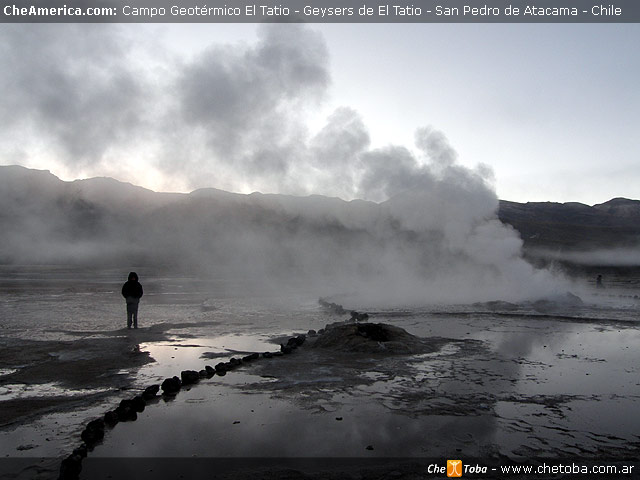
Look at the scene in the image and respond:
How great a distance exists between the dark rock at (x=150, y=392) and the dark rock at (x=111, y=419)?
92 cm

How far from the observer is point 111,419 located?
6121 millimetres

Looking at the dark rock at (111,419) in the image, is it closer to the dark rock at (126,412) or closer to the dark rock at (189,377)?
the dark rock at (126,412)

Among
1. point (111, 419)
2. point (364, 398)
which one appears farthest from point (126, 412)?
point (364, 398)

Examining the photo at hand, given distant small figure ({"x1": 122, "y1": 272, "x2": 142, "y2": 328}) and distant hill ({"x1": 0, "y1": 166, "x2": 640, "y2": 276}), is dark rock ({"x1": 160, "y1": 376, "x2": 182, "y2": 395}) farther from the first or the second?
distant hill ({"x1": 0, "y1": 166, "x2": 640, "y2": 276})

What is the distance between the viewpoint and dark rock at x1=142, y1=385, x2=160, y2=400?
7200mm

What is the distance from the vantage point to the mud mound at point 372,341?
10.7m

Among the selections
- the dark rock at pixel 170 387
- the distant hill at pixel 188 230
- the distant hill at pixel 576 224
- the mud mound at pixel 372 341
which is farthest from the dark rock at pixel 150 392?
the distant hill at pixel 576 224

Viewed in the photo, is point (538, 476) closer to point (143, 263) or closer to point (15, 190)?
point (143, 263)

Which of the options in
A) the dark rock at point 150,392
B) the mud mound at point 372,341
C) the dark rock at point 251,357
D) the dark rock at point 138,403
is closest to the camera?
the dark rock at point 138,403

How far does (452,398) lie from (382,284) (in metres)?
23.4

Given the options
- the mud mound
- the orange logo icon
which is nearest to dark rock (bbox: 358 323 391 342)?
the mud mound

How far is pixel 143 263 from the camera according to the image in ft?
211

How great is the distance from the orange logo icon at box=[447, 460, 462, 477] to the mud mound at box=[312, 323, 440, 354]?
562 cm

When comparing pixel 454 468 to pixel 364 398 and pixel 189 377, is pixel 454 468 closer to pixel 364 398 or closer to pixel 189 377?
pixel 364 398
